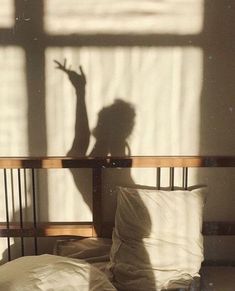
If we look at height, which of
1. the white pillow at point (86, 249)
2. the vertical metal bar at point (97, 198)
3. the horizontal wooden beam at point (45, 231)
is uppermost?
the vertical metal bar at point (97, 198)

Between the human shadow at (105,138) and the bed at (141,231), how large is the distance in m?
0.06

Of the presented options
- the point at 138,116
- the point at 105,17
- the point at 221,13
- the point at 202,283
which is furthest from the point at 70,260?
the point at 221,13

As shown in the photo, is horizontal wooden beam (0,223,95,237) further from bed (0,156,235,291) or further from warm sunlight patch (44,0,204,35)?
warm sunlight patch (44,0,204,35)

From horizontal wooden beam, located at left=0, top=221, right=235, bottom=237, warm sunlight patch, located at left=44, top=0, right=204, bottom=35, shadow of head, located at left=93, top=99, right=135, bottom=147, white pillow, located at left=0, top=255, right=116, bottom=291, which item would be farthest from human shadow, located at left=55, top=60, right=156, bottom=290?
white pillow, located at left=0, top=255, right=116, bottom=291

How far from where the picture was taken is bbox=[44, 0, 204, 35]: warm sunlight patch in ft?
7.88

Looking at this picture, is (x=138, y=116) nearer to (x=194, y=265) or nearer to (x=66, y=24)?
(x=66, y=24)

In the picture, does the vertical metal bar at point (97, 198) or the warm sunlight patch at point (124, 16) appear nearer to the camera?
the warm sunlight patch at point (124, 16)

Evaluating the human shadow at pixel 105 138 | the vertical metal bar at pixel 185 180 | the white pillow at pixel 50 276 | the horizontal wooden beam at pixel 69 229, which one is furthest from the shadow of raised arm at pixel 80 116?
the white pillow at pixel 50 276

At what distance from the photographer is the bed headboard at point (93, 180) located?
2.47 meters

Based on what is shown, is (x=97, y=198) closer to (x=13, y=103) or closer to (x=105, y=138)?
(x=105, y=138)

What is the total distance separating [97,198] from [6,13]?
117cm

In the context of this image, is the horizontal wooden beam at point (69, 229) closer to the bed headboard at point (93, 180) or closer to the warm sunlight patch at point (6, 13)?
the bed headboard at point (93, 180)

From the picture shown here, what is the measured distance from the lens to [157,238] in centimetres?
233

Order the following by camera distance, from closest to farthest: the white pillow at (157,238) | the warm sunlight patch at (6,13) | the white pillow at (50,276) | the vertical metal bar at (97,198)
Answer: the white pillow at (50,276) < the white pillow at (157,238) < the warm sunlight patch at (6,13) < the vertical metal bar at (97,198)
